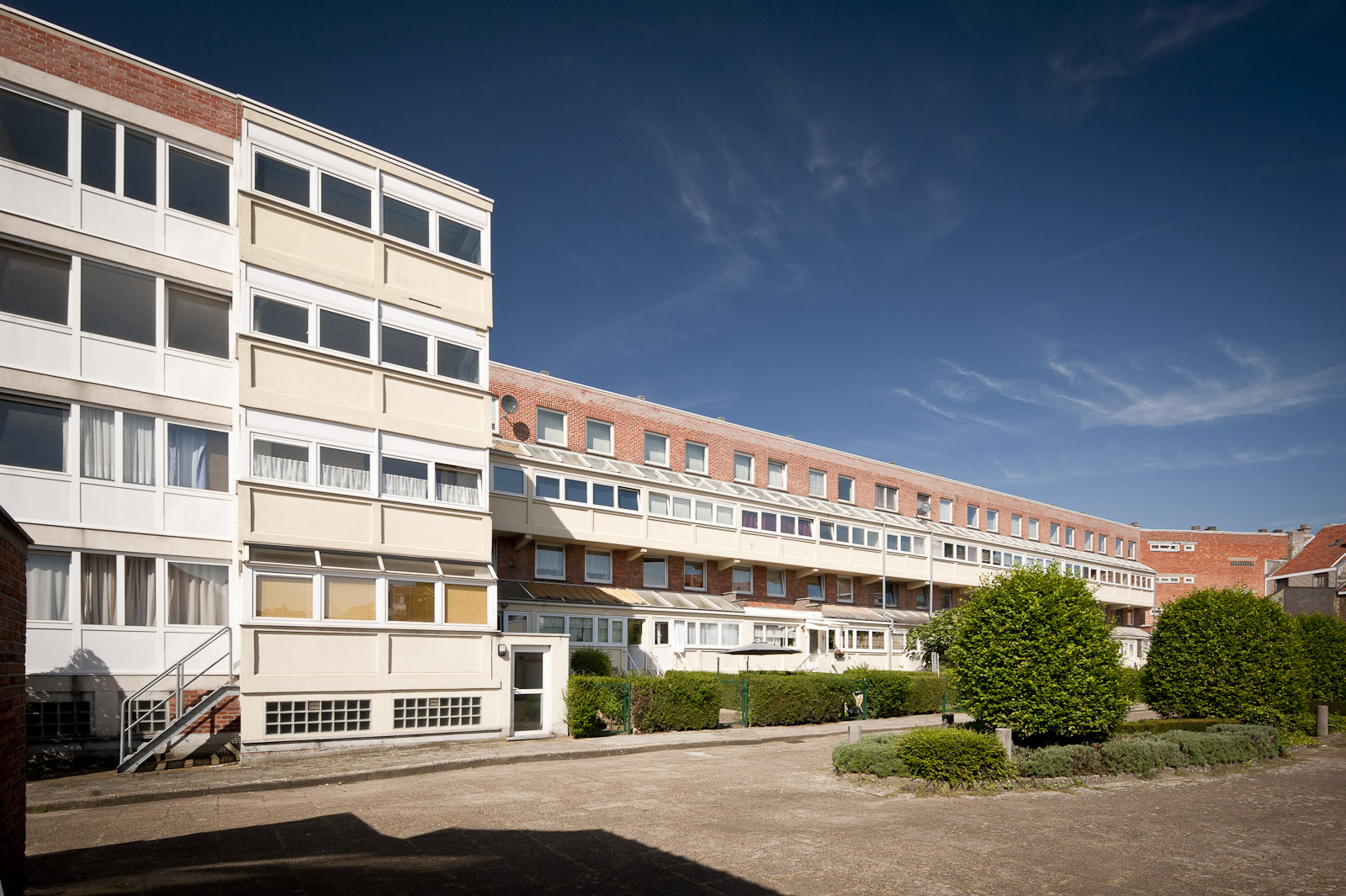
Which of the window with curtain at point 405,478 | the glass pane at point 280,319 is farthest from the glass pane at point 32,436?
the window with curtain at point 405,478

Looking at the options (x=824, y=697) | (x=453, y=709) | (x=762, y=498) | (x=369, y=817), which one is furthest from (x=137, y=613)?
(x=762, y=498)

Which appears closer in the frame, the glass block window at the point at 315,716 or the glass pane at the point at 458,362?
the glass block window at the point at 315,716

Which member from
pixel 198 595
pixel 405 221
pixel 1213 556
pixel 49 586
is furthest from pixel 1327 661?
pixel 1213 556

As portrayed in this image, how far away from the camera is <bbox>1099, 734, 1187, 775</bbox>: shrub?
15.4 m

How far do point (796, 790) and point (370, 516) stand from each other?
34.7 ft

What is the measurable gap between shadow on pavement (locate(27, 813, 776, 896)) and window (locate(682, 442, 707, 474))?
2733 cm

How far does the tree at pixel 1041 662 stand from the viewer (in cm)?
1548

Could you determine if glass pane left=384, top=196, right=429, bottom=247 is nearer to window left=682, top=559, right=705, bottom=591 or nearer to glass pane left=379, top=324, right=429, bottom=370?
glass pane left=379, top=324, right=429, bottom=370

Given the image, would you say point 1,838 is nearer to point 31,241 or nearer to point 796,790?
point 796,790

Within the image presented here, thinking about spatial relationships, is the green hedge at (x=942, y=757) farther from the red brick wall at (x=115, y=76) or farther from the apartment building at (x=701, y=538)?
the red brick wall at (x=115, y=76)

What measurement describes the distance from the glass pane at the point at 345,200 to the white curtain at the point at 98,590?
8.52 m

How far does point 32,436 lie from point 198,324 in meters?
3.70

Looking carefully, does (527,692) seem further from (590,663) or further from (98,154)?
(98,154)

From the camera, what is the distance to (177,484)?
18031 millimetres
